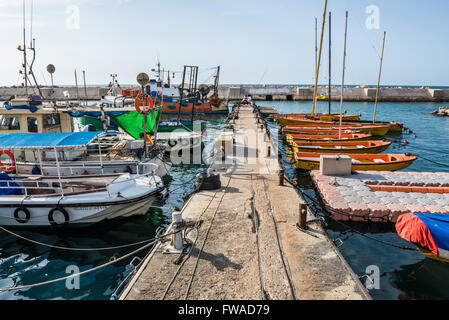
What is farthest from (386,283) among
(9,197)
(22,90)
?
(22,90)

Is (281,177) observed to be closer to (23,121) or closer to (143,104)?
(143,104)

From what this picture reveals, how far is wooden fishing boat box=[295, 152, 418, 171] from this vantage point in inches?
679

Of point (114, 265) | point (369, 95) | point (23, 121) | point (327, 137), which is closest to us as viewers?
point (114, 265)

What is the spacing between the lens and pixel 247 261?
284 inches

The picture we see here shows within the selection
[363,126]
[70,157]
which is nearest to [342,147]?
[363,126]

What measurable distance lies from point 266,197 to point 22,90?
106 meters

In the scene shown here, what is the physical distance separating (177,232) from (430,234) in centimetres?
704

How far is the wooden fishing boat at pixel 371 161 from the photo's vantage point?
17234 mm

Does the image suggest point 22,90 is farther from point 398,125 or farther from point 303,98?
point 398,125

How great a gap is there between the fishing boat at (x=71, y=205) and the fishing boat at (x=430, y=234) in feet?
28.5

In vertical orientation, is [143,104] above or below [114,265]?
above

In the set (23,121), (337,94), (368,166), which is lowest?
(368,166)

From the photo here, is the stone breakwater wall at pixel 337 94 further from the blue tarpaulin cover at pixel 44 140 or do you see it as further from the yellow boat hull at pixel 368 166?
the blue tarpaulin cover at pixel 44 140
